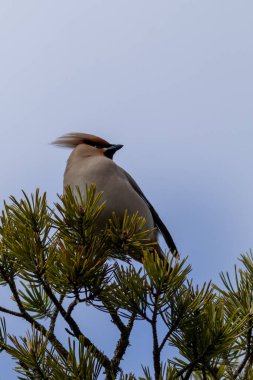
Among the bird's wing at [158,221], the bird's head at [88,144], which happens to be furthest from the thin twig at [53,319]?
the bird's head at [88,144]

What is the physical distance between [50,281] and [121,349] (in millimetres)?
376

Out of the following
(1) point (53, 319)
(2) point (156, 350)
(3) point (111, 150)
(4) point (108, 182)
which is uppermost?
(3) point (111, 150)

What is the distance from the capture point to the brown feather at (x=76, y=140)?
3.54m

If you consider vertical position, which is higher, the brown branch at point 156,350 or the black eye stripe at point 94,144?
the black eye stripe at point 94,144

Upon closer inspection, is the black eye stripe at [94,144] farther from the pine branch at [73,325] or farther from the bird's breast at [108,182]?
the pine branch at [73,325]

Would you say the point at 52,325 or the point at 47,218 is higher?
the point at 47,218

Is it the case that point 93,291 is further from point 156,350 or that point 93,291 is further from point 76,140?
point 76,140

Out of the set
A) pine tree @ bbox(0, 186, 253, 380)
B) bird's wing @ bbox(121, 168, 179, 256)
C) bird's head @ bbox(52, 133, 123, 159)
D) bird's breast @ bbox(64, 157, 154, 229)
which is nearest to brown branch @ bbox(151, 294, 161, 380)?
pine tree @ bbox(0, 186, 253, 380)

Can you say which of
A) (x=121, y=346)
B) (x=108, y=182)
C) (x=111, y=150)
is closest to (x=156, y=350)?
(x=121, y=346)

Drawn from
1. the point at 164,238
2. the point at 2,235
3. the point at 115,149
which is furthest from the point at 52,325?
the point at 115,149

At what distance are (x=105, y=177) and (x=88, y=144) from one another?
0.63 m

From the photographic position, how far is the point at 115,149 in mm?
3502

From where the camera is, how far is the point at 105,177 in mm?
2967

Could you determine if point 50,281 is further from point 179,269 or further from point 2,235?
point 179,269
